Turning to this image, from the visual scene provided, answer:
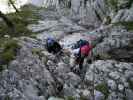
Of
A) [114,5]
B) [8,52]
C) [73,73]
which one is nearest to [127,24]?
[114,5]

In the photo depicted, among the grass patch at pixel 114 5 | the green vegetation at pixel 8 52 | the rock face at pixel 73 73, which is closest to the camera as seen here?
the rock face at pixel 73 73

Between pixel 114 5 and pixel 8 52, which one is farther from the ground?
pixel 114 5

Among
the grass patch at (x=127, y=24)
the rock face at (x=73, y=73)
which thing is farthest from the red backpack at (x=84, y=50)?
the grass patch at (x=127, y=24)

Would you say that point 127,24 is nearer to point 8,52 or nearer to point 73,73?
point 73,73

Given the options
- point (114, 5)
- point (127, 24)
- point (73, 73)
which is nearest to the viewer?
point (73, 73)

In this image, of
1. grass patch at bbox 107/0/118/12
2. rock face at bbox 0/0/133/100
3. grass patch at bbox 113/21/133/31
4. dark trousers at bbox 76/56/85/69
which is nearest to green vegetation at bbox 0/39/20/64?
rock face at bbox 0/0/133/100

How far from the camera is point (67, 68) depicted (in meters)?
21.5

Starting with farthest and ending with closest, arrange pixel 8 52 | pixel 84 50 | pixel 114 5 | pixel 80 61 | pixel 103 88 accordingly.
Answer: pixel 114 5
pixel 80 61
pixel 84 50
pixel 8 52
pixel 103 88

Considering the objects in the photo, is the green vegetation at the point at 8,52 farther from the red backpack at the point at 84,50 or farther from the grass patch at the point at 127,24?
the grass patch at the point at 127,24

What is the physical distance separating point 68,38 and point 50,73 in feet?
44.1

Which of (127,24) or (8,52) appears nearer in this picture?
(8,52)

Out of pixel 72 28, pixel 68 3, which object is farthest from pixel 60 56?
pixel 68 3

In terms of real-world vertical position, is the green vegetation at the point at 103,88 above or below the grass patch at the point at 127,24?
below

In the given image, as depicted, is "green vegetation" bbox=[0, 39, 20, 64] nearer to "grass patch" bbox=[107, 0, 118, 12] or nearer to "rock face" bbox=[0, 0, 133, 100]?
"rock face" bbox=[0, 0, 133, 100]
